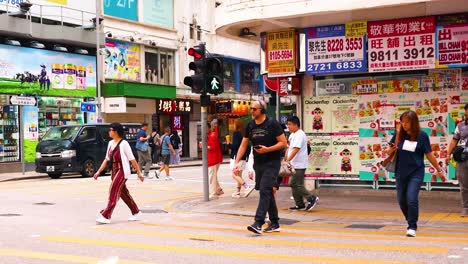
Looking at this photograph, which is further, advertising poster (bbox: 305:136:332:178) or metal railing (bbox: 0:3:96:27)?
metal railing (bbox: 0:3:96:27)

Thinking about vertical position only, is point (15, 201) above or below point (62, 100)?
below

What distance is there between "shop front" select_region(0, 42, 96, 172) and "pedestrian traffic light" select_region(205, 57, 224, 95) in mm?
13268

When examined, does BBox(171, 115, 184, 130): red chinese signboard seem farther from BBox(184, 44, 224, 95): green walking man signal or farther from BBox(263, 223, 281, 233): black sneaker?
BBox(263, 223, 281, 233): black sneaker

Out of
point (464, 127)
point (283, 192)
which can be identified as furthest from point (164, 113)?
point (464, 127)

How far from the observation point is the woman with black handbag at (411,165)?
28.4 ft

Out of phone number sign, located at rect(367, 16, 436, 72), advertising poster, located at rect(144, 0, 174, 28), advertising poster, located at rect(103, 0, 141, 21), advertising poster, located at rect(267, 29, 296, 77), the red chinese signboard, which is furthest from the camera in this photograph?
the red chinese signboard

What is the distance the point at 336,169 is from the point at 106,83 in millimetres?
20904

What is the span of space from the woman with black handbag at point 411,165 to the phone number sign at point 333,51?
14.7 feet

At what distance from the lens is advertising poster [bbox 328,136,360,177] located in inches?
536

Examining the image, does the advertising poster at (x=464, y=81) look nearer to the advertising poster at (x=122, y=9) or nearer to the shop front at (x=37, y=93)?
the shop front at (x=37, y=93)

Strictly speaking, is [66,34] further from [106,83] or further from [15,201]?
[15,201]

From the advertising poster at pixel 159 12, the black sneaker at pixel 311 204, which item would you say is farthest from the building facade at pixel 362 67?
the advertising poster at pixel 159 12

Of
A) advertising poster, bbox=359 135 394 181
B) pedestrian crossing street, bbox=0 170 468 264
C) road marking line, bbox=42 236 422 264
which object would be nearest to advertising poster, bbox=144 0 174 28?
pedestrian crossing street, bbox=0 170 468 264

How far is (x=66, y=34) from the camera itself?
29.3 m
